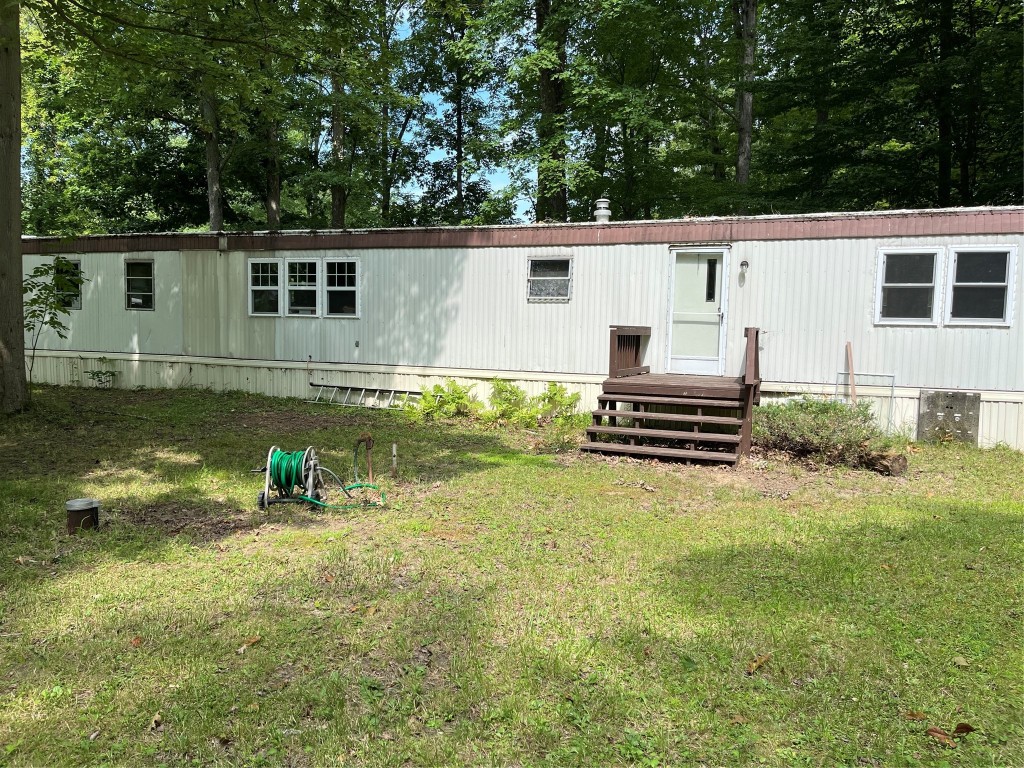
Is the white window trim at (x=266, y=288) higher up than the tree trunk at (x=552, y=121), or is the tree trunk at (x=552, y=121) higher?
the tree trunk at (x=552, y=121)

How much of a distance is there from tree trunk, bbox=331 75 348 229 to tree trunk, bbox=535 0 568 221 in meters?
5.39

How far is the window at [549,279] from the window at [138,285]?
24.4 feet

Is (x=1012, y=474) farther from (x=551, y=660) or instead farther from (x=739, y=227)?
(x=551, y=660)

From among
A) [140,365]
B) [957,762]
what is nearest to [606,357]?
[957,762]

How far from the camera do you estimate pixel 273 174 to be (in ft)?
63.7

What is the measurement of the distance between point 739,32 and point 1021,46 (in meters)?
7.63

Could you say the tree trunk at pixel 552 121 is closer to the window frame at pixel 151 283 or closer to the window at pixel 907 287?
the window frame at pixel 151 283

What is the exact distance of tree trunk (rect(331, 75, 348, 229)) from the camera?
1829 centimetres

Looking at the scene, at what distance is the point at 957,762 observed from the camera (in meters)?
2.47

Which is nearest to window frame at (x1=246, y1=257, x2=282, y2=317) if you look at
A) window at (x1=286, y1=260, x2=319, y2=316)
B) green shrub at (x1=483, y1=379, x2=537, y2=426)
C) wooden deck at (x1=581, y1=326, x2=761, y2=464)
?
window at (x1=286, y1=260, x2=319, y2=316)

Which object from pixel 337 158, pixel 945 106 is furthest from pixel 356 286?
pixel 945 106

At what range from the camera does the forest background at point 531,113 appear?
41.8 feet

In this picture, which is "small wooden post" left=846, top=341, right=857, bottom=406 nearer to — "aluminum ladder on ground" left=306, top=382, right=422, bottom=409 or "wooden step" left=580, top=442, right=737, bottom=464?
"wooden step" left=580, top=442, right=737, bottom=464

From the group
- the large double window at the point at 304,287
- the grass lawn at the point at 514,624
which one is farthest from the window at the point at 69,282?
the grass lawn at the point at 514,624
